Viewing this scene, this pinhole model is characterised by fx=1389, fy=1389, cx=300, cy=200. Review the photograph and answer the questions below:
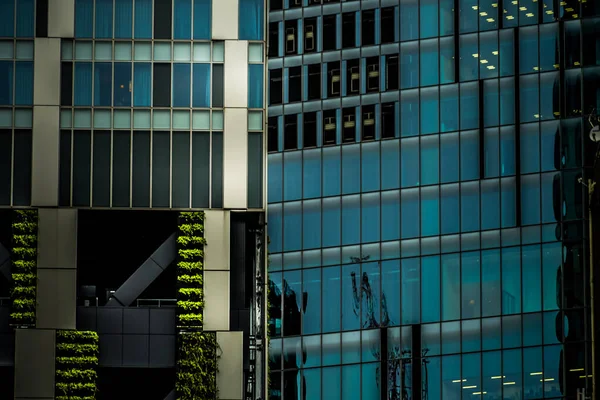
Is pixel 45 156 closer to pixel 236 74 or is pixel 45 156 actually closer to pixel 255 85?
pixel 236 74

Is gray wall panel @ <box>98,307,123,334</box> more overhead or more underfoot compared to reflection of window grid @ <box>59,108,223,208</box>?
more underfoot

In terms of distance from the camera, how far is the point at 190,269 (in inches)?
2591

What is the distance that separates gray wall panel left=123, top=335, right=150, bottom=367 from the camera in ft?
217

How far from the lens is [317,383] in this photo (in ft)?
251

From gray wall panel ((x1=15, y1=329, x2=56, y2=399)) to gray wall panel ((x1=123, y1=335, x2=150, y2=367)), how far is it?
3.41 meters

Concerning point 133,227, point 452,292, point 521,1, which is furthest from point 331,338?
point 521,1

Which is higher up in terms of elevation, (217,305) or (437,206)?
(437,206)

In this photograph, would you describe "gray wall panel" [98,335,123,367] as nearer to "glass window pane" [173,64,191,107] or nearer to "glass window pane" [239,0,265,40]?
"glass window pane" [173,64,191,107]

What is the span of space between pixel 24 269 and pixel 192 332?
28.2 feet

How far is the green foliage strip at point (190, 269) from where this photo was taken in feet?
215

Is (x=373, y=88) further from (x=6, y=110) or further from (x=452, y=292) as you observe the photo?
(x=6, y=110)

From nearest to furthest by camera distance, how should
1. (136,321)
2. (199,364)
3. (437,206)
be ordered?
1. (199,364)
2. (136,321)
3. (437,206)

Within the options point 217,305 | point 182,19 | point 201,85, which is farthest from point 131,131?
point 217,305


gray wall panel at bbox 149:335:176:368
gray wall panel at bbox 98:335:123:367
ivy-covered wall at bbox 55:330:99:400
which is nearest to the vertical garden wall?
gray wall panel at bbox 149:335:176:368
